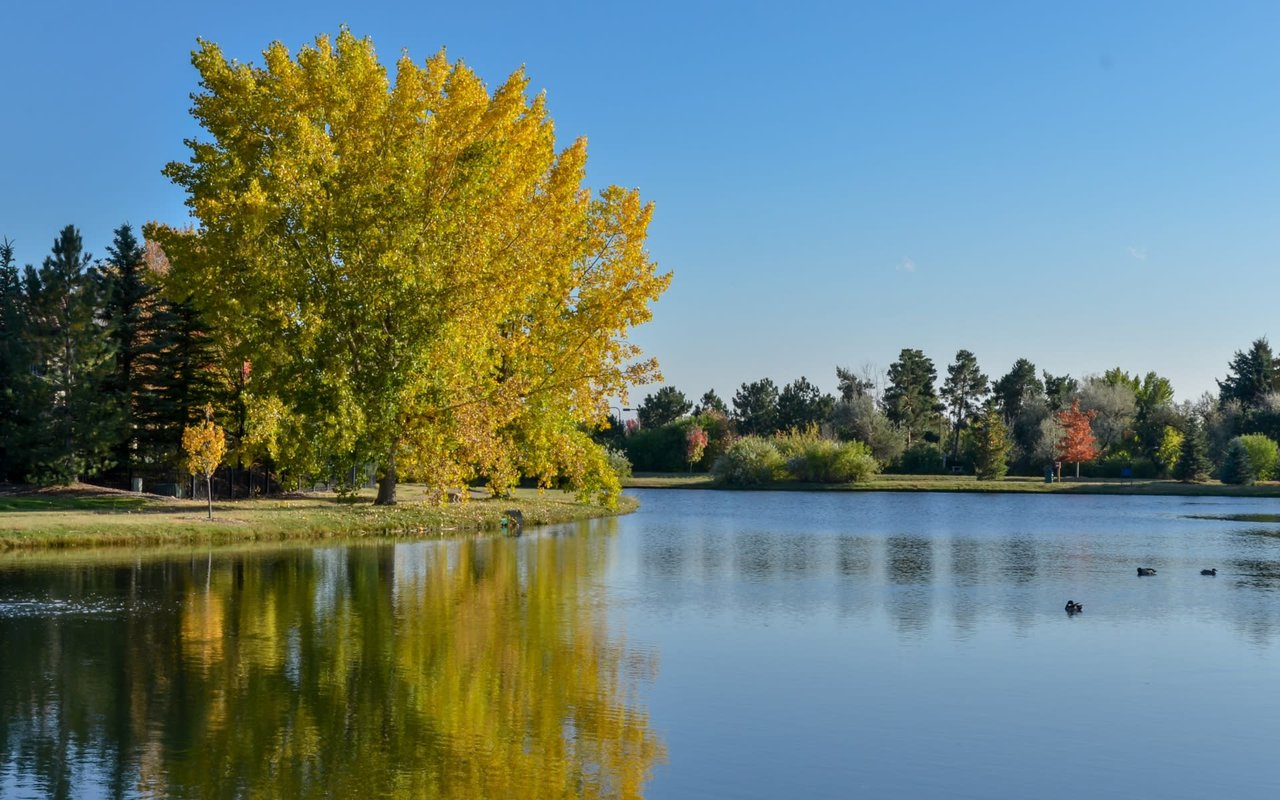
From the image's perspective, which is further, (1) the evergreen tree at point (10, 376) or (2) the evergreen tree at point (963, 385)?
(2) the evergreen tree at point (963, 385)

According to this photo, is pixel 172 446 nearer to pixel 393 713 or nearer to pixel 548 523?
pixel 548 523

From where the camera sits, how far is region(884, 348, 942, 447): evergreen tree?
417 ft

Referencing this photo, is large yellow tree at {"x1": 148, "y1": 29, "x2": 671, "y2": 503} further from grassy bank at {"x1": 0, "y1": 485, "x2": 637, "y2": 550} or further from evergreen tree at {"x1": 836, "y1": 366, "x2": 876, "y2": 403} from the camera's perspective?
evergreen tree at {"x1": 836, "y1": 366, "x2": 876, "y2": 403}

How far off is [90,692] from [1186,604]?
21902mm

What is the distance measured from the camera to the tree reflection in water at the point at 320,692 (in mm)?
11734

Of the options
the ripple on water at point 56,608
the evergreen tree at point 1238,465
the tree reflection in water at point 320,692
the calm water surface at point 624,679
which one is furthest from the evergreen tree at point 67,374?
the evergreen tree at point 1238,465

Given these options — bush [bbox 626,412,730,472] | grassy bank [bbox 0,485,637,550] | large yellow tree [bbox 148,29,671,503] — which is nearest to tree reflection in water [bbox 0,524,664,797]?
grassy bank [bbox 0,485,637,550]

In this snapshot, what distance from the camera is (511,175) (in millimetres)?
39969

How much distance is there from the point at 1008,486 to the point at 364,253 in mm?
69763

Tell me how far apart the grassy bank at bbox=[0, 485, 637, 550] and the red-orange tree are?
232 feet

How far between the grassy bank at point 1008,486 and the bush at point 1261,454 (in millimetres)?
1514

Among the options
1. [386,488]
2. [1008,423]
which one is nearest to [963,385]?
[1008,423]

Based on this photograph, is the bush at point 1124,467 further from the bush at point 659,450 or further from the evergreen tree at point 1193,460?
the bush at point 659,450

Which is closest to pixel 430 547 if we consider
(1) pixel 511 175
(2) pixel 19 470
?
(1) pixel 511 175
